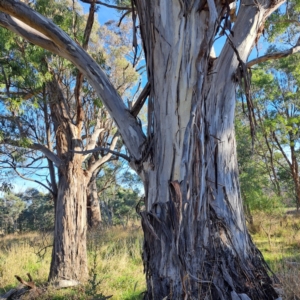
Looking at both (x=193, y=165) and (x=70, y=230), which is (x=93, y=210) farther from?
(x=193, y=165)

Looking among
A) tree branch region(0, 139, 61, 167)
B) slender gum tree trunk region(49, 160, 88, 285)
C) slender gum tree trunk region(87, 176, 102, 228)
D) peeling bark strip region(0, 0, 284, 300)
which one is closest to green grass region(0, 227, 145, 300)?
slender gum tree trunk region(49, 160, 88, 285)

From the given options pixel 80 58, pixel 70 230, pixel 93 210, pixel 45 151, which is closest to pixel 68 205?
pixel 70 230

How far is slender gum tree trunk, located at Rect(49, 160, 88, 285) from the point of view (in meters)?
5.35

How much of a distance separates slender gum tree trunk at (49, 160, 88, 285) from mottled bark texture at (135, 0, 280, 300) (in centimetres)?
347

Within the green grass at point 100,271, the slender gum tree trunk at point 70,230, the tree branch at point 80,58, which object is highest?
the tree branch at point 80,58

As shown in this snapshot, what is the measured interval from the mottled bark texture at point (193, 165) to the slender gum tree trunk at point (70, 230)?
347cm

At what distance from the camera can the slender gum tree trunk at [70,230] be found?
5348mm

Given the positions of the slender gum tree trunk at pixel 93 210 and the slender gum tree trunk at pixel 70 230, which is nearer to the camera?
the slender gum tree trunk at pixel 70 230

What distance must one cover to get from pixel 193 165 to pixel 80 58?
138 cm

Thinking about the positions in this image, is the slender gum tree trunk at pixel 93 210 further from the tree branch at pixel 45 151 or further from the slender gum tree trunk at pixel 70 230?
the slender gum tree trunk at pixel 70 230

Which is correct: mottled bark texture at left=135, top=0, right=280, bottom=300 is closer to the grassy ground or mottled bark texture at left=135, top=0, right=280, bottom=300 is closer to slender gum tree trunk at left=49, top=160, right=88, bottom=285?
the grassy ground

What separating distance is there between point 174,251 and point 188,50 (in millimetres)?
1425

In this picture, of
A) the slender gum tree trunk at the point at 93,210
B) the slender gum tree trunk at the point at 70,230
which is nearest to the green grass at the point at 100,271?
the slender gum tree trunk at the point at 70,230

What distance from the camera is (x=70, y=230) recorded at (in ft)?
18.2
